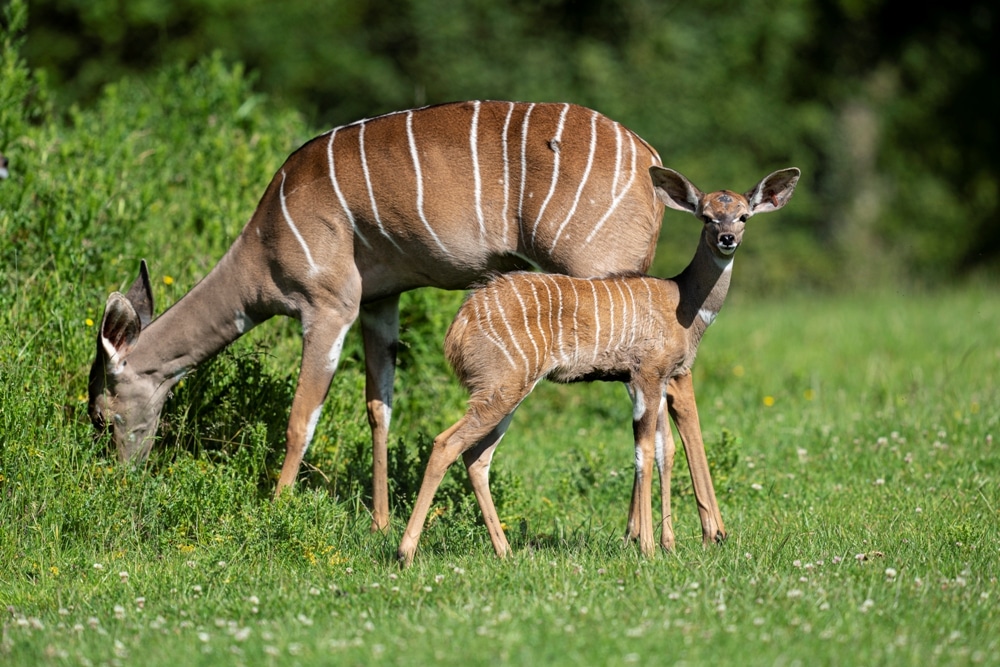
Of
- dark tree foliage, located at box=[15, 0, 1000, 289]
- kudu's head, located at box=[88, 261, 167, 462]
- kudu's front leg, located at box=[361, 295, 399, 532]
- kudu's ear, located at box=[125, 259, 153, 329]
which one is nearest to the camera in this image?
kudu's head, located at box=[88, 261, 167, 462]

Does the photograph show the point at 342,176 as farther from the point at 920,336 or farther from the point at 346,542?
the point at 920,336

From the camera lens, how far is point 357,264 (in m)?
6.50

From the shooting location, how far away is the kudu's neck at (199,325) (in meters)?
6.71

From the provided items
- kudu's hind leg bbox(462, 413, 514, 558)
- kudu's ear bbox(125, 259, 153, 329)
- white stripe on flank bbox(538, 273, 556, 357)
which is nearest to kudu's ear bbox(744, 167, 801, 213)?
white stripe on flank bbox(538, 273, 556, 357)

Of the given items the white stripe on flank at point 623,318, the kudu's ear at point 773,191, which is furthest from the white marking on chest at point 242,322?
the kudu's ear at point 773,191

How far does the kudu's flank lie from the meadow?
1.05ft

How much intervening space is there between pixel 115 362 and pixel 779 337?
773 centimetres

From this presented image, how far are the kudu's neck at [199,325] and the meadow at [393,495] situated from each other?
34 centimetres

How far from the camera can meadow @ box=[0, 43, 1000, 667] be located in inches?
178

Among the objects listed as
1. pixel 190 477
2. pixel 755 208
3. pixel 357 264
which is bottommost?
pixel 190 477

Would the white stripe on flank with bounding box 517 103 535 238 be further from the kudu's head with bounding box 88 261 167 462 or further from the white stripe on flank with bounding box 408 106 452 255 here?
the kudu's head with bounding box 88 261 167 462

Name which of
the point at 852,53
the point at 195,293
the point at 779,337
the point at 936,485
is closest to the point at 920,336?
the point at 779,337

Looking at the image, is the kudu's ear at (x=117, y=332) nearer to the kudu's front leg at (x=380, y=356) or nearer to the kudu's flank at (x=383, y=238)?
the kudu's flank at (x=383, y=238)

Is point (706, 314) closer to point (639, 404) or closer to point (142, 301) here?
point (639, 404)
